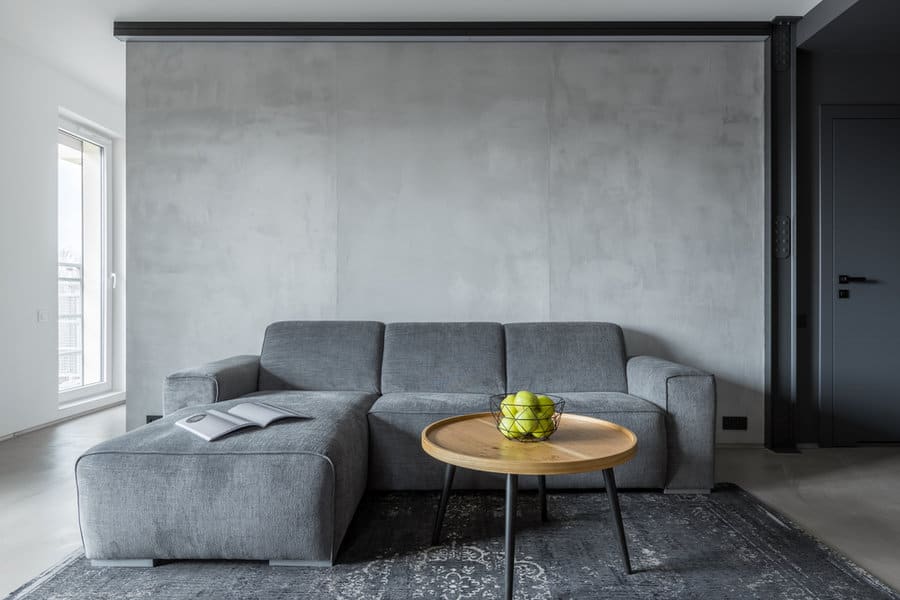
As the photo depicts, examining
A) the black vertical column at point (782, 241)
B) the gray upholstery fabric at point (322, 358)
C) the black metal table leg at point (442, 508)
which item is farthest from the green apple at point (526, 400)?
the black vertical column at point (782, 241)

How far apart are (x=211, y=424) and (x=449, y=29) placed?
8.89 feet

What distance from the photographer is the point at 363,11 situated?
3504 mm

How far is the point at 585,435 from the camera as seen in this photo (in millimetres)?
2043

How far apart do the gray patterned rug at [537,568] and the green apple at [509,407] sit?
1.71 ft

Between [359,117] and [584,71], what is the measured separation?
1433 mm

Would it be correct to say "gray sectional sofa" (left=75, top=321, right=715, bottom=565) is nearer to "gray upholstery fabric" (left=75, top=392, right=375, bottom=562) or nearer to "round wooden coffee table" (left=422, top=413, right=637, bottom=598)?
"gray upholstery fabric" (left=75, top=392, right=375, bottom=562)

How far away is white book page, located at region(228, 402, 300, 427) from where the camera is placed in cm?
223

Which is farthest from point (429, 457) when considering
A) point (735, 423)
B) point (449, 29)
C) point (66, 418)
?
point (66, 418)

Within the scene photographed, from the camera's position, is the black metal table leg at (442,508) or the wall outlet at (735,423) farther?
the wall outlet at (735,423)

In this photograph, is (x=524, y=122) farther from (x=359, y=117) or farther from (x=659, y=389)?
(x=659, y=389)

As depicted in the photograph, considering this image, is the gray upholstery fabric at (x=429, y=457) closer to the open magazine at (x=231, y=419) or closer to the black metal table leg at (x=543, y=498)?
the black metal table leg at (x=543, y=498)

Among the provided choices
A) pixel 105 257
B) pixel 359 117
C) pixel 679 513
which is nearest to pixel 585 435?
pixel 679 513

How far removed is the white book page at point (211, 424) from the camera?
81.7 inches

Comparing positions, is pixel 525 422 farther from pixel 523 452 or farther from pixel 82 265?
pixel 82 265
